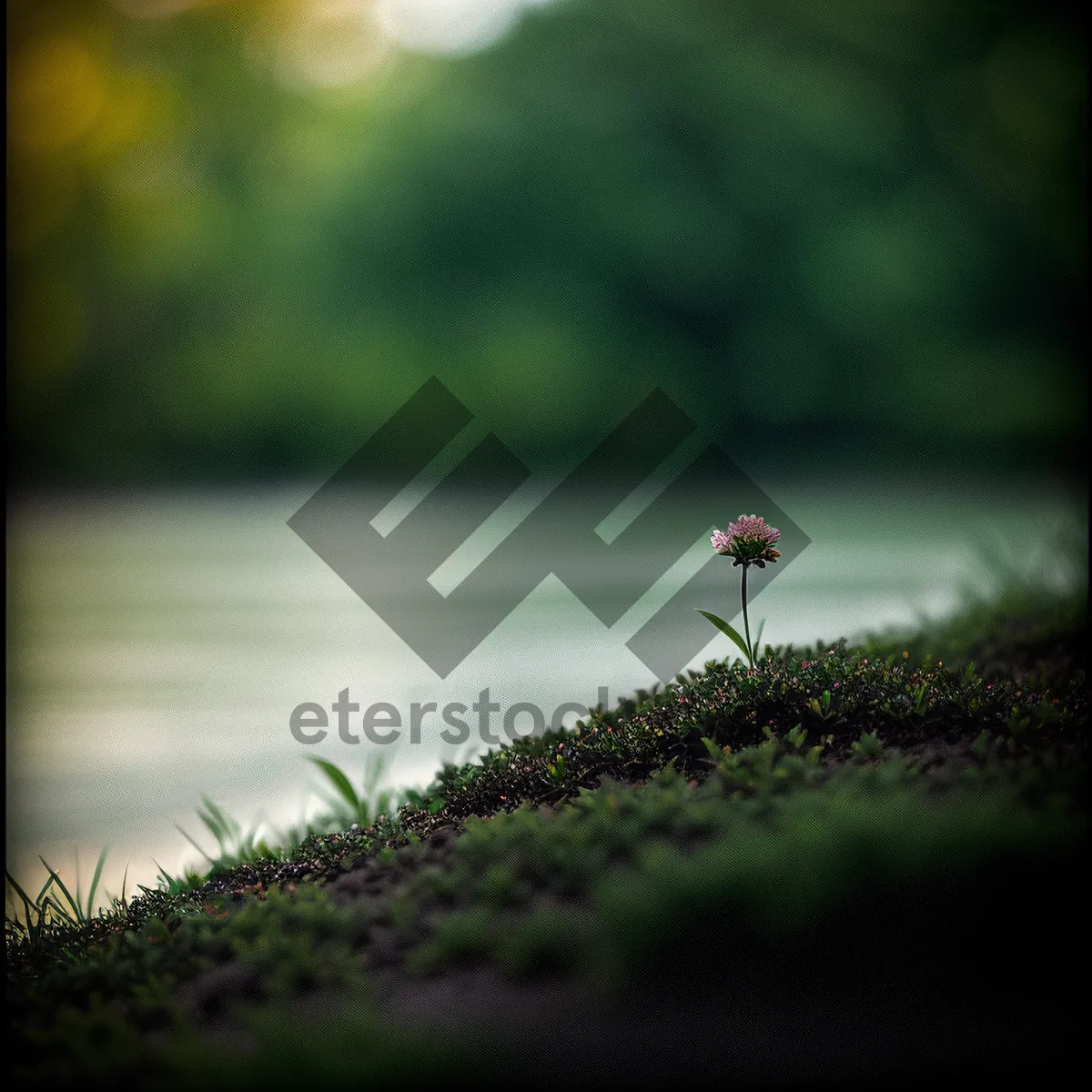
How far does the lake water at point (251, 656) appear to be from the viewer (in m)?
4.93

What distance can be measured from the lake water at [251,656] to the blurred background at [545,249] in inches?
98.8

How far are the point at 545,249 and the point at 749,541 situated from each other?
41.7 feet

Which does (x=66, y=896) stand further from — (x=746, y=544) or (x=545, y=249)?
(x=545, y=249)

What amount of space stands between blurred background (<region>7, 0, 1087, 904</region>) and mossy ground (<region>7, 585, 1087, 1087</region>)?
10.3 metres

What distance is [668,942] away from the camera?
7.00 feet

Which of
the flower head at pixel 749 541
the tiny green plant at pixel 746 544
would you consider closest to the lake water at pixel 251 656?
the tiny green plant at pixel 746 544

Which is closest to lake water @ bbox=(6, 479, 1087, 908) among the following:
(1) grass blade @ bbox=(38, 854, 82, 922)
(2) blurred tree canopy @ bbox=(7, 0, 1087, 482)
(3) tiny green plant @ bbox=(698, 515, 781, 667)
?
(1) grass blade @ bbox=(38, 854, 82, 922)

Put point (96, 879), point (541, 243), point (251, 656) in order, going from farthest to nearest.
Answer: point (541, 243) < point (251, 656) < point (96, 879)

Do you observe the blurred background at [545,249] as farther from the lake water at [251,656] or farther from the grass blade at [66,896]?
the grass blade at [66,896]

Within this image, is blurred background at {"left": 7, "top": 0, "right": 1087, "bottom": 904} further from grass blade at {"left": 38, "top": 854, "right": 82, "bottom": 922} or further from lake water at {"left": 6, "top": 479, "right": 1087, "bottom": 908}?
grass blade at {"left": 38, "top": 854, "right": 82, "bottom": 922}

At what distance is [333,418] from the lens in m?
15.4

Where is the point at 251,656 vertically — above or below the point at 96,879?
above

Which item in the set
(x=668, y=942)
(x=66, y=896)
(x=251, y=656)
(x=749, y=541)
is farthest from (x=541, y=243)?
(x=668, y=942)

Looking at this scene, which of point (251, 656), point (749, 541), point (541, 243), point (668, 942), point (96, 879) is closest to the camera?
point (668, 942)
